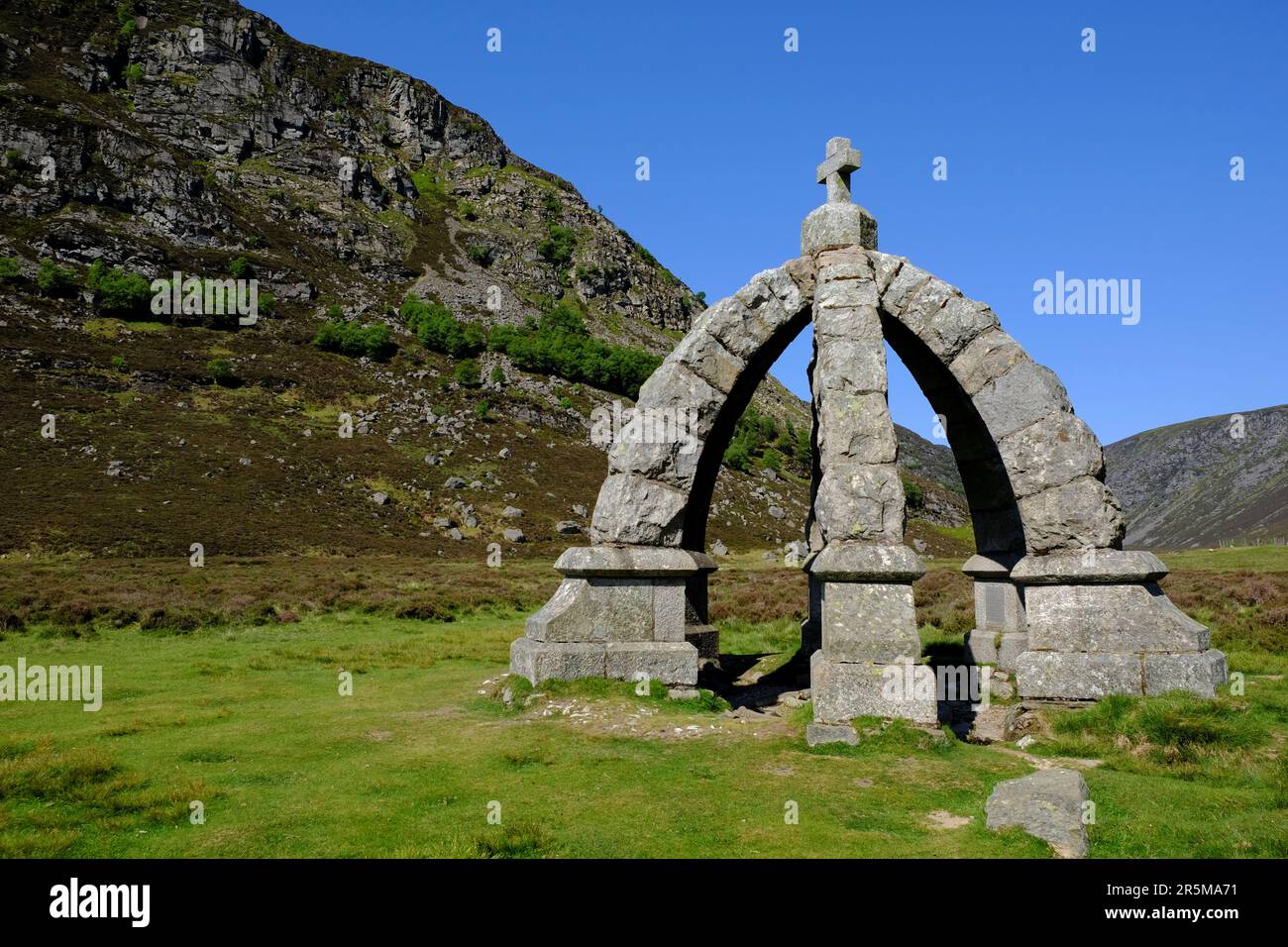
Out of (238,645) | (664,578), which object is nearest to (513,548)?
(238,645)

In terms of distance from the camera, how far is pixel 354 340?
80.7 meters

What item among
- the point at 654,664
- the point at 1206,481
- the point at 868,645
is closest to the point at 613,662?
the point at 654,664

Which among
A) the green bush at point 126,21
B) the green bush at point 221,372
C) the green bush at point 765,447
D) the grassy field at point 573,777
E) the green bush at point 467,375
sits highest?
the green bush at point 126,21

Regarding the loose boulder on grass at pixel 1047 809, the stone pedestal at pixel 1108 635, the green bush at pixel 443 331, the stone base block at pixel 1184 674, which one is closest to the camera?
the loose boulder on grass at pixel 1047 809

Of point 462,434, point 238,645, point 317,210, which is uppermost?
point 317,210

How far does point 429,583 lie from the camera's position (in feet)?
114

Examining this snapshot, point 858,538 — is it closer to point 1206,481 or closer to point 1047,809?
point 1047,809

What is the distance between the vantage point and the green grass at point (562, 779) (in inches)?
247

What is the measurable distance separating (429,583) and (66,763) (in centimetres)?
2664

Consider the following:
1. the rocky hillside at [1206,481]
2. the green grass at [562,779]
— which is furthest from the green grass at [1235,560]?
the rocky hillside at [1206,481]

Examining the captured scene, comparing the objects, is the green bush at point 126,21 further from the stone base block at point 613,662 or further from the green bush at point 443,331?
the stone base block at point 613,662

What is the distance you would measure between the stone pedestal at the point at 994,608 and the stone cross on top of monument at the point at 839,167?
6.61m

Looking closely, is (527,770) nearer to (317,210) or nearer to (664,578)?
(664,578)

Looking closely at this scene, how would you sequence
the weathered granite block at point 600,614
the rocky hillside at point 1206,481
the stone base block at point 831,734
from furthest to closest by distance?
the rocky hillside at point 1206,481
the weathered granite block at point 600,614
the stone base block at point 831,734
